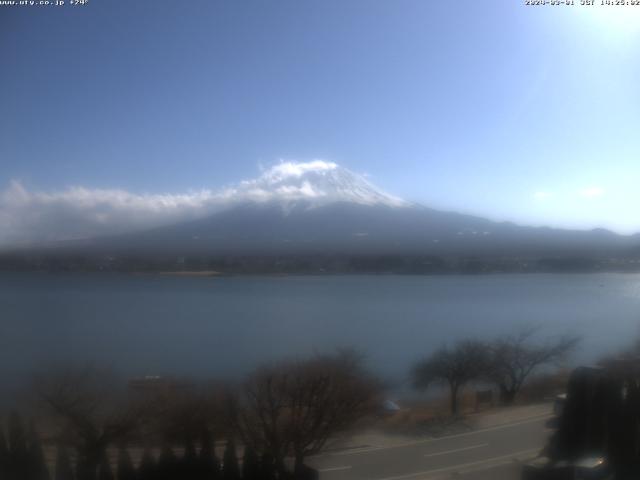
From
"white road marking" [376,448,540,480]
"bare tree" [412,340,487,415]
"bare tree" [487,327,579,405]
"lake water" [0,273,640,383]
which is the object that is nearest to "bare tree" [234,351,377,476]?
"lake water" [0,273,640,383]

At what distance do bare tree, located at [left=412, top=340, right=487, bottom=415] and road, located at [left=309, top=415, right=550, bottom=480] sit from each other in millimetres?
156

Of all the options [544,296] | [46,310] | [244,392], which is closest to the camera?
[244,392]

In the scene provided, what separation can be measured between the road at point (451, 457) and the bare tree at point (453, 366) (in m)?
0.16

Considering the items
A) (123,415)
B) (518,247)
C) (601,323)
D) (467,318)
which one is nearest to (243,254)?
(123,415)

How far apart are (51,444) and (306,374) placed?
0.93m

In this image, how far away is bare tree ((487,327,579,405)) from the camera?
1906 mm

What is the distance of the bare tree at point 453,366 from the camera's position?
1821 mm

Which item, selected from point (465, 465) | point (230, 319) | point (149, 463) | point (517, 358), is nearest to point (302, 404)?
point (230, 319)

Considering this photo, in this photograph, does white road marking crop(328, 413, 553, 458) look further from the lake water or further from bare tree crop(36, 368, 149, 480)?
bare tree crop(36, 368, 149, 480)

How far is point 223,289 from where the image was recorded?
1865 millimetres

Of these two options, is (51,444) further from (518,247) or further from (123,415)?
(518,247)

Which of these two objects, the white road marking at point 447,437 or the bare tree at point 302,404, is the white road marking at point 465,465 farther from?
the bare tree at point 302,404

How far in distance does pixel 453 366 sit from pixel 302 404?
560 mm

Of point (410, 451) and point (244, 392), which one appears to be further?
point (410, 451)
